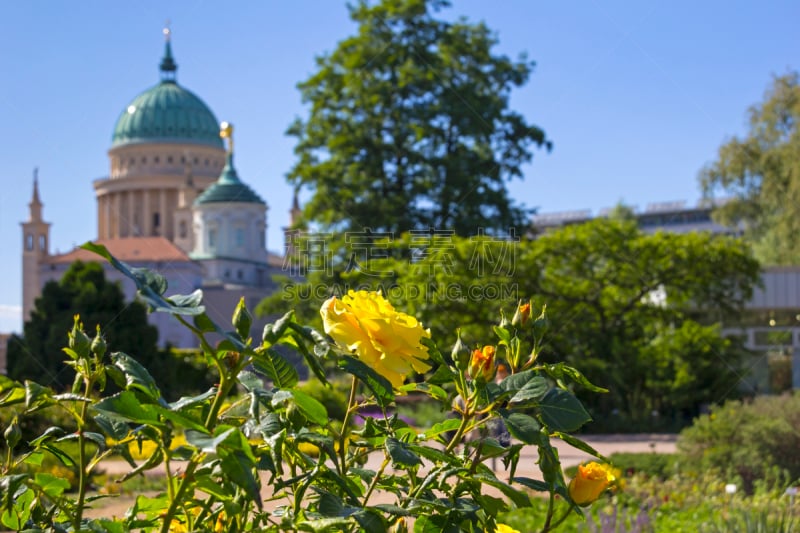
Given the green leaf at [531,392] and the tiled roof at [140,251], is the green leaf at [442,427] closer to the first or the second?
the green leaf at [531,392]

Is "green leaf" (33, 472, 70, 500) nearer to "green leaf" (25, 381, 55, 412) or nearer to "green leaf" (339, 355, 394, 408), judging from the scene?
"green leaf" (25, 381, 55, 412)

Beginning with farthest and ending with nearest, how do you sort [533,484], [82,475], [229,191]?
[229,191] → [533,484] → [82,475]

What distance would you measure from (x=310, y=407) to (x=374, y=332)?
0.46ft

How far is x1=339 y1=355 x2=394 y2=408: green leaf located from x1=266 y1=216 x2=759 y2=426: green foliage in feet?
50.5

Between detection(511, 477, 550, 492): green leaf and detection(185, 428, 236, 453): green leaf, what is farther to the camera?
detection(511, 477, 550, 492): green leaf

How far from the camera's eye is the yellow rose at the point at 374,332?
55.2 inches

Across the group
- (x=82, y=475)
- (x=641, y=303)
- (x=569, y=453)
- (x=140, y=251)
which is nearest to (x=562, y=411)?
(x=82, y=475)

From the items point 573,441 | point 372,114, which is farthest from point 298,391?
point 372,114

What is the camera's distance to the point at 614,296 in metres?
18.0

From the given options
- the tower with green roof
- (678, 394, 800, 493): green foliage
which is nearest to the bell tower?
the tower with green roof

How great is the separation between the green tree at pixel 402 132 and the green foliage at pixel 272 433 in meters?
20.9

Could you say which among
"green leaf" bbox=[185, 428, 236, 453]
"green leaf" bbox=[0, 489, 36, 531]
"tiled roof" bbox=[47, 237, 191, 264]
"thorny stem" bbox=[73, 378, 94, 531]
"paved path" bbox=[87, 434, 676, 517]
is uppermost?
"tiled roof" bbox=[47, 237, 191, 264]

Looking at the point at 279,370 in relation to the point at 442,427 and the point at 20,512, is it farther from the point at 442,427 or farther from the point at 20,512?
the point at 20,512

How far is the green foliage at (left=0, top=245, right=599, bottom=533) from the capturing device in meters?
1.23
